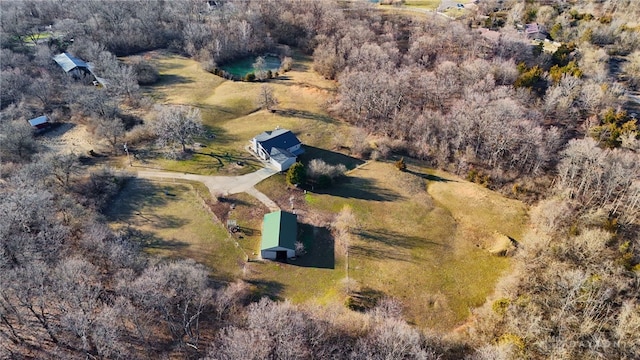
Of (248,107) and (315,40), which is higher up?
(315,40)

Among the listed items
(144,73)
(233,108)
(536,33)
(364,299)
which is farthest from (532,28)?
(144,73)

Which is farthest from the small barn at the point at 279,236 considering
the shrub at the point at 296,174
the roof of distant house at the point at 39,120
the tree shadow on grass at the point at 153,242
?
the roof of distant house at the point at 39,120

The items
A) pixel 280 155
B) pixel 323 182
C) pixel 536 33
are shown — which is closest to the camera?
pixel 323 182

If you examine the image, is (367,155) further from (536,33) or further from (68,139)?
(536,33)

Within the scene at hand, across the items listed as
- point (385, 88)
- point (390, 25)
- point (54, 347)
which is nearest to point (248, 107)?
point (385, 88)

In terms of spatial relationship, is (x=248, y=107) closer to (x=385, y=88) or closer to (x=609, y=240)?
(x=385, y=88)

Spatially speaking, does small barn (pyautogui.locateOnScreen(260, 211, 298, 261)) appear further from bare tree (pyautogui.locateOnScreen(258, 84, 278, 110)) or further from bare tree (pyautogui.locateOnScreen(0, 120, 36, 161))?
bare tree (pyautogui.locateOnScreen(0, 120, 36, 161))
